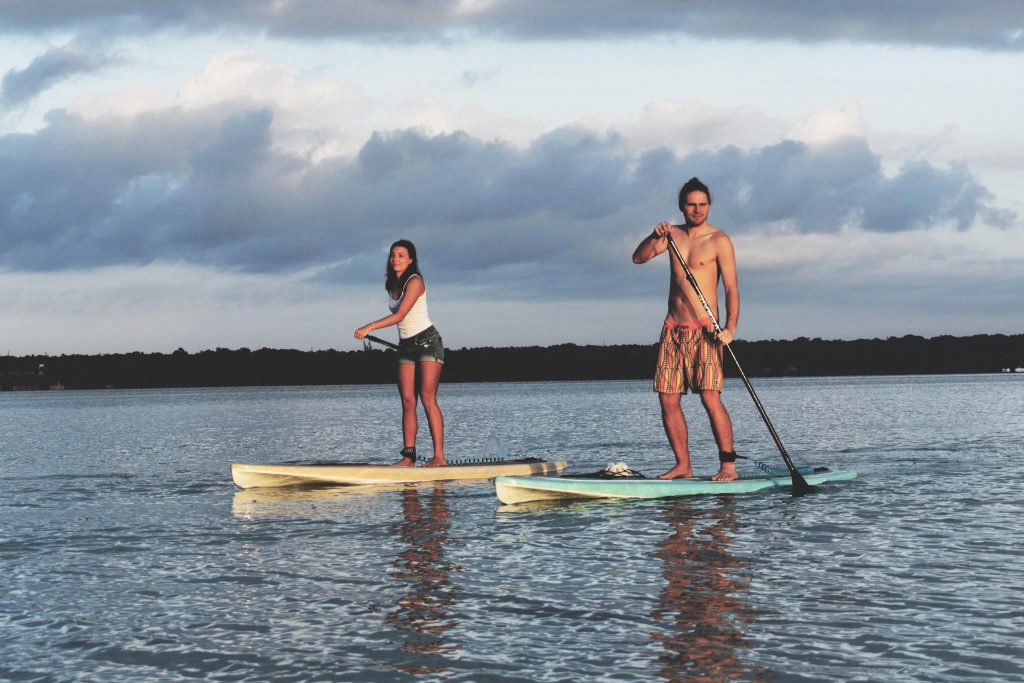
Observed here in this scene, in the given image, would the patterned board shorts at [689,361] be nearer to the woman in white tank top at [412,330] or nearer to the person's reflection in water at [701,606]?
the person's reflection in water at [701,606]

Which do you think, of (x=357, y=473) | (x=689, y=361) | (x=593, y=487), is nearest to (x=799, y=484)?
(x=689, y=361)

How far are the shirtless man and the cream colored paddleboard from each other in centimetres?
325

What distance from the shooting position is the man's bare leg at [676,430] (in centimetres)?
1268

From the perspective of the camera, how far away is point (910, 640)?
6.40m

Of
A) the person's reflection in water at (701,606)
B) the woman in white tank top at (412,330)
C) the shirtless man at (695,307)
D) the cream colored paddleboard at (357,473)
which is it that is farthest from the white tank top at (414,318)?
the person's reflection in water at (701,606)

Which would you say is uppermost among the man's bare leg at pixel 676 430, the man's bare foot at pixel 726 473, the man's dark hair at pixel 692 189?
A: the man's dark hair at pixel 692 189

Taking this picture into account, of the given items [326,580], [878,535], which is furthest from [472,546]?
[878,535]

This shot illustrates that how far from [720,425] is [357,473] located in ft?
16.7

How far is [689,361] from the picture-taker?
1244 centimetres

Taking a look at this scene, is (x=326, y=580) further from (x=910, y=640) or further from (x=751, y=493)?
(x=751, y=493)

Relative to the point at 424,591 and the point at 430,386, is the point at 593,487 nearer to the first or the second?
the point at 430,386

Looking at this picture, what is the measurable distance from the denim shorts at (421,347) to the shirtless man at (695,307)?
132 inches

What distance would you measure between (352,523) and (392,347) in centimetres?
386

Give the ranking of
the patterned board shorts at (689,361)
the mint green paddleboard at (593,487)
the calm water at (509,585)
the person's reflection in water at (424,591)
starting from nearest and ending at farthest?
the calm water at (509,585), the person's reflection in water at (424,591), the patterned board shorts at (689,361), the mint green paddleboard at (593,487)
